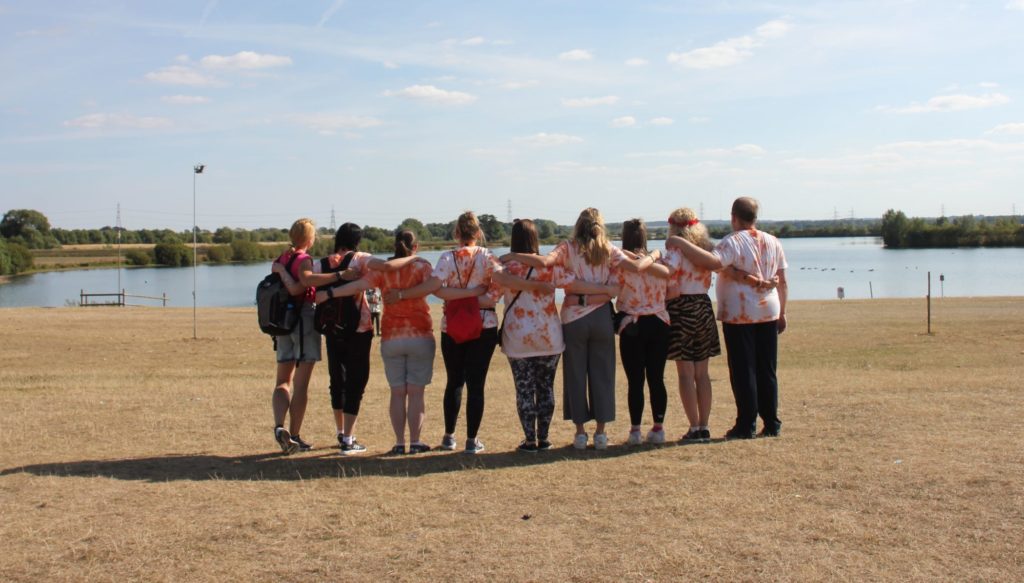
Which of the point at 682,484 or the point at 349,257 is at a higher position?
the point at 349,257

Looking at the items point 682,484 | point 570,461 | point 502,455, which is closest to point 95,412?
point 502,455

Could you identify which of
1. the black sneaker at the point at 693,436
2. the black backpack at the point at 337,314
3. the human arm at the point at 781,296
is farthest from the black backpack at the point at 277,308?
the human arm at the point at 781,296

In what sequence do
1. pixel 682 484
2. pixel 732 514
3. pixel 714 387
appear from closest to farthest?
1. pixel 732 514
2. pixel 682 484
3. pixel 714 387

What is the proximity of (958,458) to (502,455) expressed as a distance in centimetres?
352

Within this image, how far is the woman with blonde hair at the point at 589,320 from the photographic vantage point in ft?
24.2

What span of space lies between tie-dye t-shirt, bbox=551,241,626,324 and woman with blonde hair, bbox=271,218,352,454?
1880 millimetres

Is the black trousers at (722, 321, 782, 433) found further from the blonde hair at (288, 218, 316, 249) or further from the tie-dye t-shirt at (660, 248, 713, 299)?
the blonde hair at (288, 218, 316, 249)

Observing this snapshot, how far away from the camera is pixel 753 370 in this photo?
788 cm

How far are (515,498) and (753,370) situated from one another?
280 centimetres

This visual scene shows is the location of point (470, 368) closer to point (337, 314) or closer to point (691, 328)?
point (337, 314)

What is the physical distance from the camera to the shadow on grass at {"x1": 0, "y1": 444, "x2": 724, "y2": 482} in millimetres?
7098

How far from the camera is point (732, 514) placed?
18.6ft

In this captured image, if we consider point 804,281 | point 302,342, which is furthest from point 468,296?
point 804,281

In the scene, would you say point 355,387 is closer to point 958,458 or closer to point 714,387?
point 958,458
